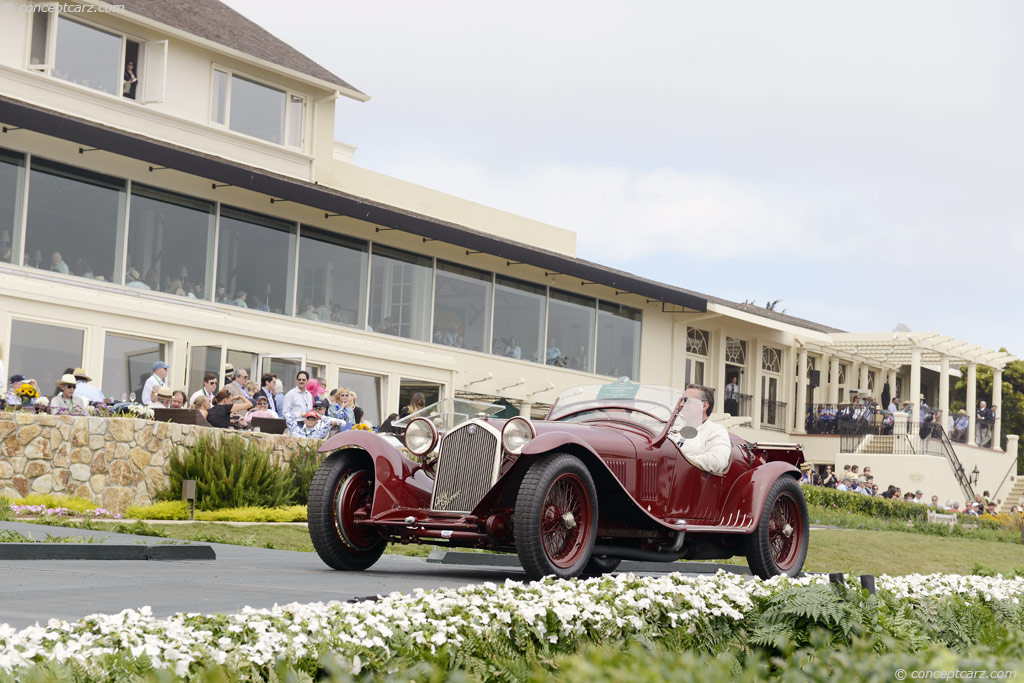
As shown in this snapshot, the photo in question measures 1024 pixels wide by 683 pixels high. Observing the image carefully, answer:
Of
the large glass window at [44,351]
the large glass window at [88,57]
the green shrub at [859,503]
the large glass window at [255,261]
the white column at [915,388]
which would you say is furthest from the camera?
the white column at [915,388]

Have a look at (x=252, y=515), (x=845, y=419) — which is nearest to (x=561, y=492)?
(x=252, y=515)

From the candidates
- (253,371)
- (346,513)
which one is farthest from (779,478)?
(253,371)

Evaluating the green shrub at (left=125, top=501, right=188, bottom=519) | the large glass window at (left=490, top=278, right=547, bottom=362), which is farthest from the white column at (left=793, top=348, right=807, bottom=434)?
the green shrub at (left=125, top=501, right=188, bottom=519)

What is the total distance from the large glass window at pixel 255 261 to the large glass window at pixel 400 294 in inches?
101

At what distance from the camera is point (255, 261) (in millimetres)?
25000

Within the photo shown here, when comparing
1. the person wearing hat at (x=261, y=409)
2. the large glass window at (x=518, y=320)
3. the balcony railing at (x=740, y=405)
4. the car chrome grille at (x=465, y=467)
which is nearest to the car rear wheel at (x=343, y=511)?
the car chrome grille at (x=465, y=467)

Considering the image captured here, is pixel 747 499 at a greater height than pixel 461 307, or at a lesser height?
lesser

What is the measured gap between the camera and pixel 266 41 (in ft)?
91.0

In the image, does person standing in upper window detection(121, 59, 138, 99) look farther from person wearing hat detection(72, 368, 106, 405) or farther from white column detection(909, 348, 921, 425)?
white column detection(909, 348, 921, 425)

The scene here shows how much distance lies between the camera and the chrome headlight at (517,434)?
8695 millimetres

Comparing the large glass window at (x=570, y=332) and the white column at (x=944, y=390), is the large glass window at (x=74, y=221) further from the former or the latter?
the white column at (x=944, y=390)

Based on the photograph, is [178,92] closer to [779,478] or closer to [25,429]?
[25,429]

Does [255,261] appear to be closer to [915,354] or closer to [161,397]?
[161,397]

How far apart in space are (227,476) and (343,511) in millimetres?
6810
